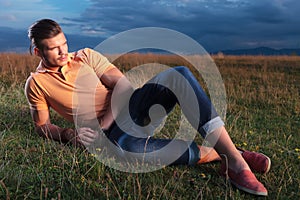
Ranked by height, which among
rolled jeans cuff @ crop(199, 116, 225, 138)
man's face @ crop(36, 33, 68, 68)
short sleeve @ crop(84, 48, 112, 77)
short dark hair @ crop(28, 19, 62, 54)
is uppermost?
short dark hair @ crop(28, 19, 62, 54)

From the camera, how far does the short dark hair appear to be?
2.77 m

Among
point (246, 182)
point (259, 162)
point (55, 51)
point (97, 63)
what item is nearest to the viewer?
point (246, 182)

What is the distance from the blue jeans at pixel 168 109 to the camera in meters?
2.47

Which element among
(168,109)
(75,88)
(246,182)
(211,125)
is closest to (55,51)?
(75,88)

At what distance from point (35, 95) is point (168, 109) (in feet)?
3.47

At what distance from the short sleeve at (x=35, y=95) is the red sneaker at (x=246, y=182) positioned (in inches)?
60.1

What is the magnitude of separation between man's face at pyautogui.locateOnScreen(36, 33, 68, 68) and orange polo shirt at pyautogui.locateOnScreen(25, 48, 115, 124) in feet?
0.34

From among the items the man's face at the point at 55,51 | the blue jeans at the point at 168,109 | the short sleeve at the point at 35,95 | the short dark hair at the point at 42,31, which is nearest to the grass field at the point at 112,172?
the blue jeans at the point at 168,109

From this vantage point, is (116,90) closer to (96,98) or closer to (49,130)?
(96,98)

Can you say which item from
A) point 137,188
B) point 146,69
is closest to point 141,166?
point 137,188

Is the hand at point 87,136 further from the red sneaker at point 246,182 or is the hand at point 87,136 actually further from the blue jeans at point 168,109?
the red sneaker at point 246,182

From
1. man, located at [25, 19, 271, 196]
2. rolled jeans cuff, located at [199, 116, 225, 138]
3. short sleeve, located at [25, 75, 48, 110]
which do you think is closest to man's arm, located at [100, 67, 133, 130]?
man, located at [25, 19, 271, 196]

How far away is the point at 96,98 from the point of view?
304 centimetres

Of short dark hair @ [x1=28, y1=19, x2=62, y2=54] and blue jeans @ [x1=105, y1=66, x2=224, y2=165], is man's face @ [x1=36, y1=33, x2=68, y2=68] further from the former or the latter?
blue jeans @ [x1=105, y1=66, x2=224, y2=165]
